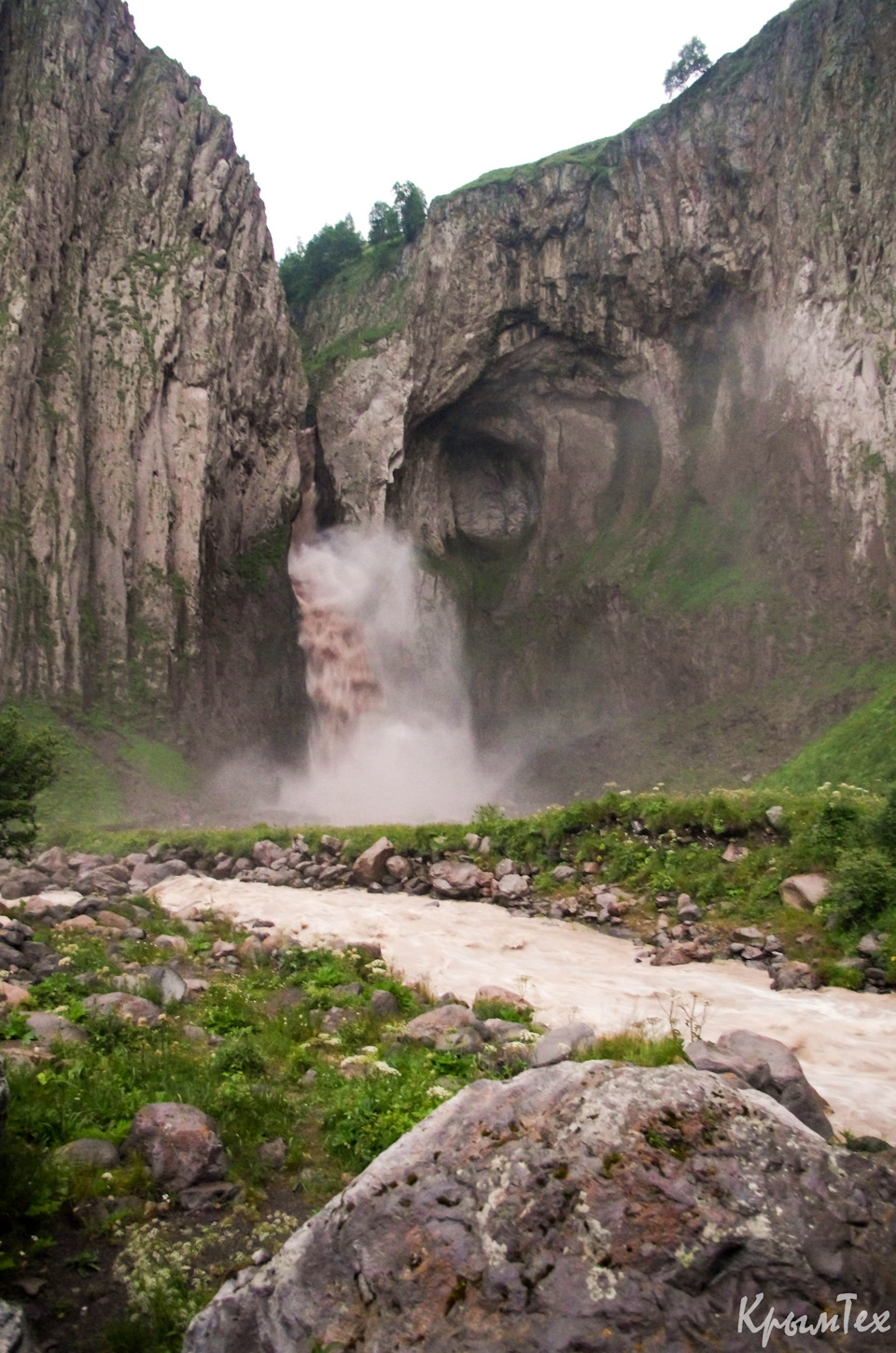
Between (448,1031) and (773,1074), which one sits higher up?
(773,1074)

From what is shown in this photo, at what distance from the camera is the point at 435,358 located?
2020 inches

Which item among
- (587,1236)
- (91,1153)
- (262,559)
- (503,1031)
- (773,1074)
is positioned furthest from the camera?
(262,559)

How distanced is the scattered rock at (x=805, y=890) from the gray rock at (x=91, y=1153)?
408 inches

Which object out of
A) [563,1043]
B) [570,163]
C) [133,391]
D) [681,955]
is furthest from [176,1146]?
[570,163]

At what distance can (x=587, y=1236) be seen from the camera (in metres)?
2.58

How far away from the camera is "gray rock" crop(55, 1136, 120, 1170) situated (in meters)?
4.43

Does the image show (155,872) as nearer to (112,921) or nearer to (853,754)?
(112,921)

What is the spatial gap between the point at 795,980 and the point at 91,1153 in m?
8.44

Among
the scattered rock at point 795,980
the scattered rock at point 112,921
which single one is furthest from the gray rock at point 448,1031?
the scattered rock at point 112,921

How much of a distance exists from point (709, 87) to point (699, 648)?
98.6ft

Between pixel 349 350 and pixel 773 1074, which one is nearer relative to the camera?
pixel 773 1074

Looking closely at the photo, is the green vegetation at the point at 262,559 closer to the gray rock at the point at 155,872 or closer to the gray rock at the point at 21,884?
the gray rock at the point at 155,872

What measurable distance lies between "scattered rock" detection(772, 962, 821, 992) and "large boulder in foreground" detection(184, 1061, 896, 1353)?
8.10m

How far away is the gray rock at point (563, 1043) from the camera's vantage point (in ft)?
19.1
